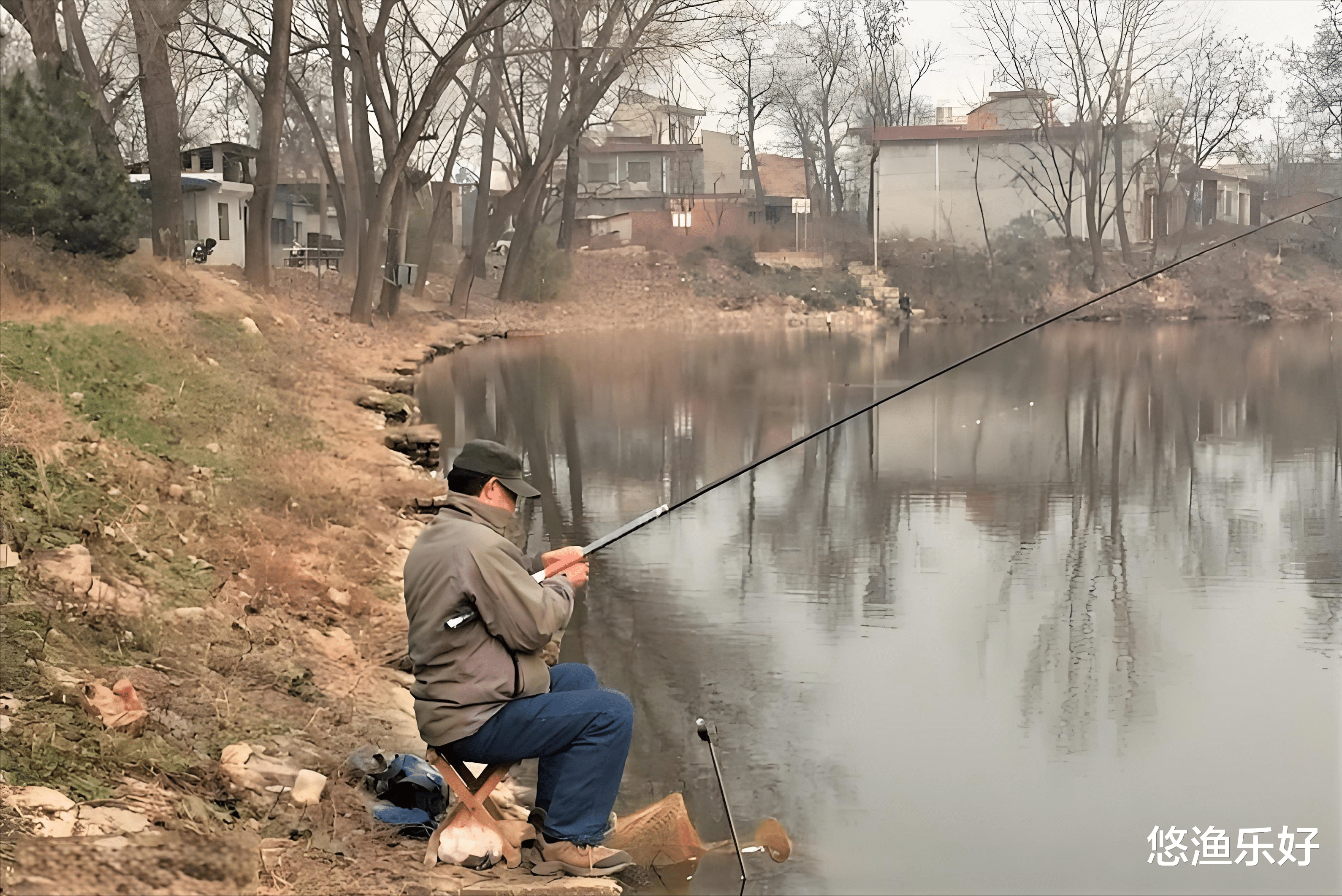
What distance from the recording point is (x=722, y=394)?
75.5 feet

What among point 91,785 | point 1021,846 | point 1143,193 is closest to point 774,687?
point 1021,846

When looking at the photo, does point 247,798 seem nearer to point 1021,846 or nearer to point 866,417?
point 1021,846

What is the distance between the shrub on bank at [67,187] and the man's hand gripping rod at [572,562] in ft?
16.4

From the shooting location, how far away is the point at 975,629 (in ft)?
29.3

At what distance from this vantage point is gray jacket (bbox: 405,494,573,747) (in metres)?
4.56

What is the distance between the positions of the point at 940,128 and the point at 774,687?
158 ft

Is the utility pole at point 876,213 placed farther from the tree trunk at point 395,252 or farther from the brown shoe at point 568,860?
the brown shoe at point 568,860

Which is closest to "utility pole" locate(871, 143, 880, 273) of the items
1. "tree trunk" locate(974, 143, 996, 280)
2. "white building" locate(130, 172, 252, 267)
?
"tree trunk" locate(974, 143, 996, 280)

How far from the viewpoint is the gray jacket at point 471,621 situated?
4.56 meters

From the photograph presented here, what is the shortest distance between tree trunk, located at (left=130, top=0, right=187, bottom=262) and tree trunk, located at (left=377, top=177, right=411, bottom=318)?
6573 millimetres

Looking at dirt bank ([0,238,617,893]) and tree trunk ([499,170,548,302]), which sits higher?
tree trunk ([499,170,548,302])

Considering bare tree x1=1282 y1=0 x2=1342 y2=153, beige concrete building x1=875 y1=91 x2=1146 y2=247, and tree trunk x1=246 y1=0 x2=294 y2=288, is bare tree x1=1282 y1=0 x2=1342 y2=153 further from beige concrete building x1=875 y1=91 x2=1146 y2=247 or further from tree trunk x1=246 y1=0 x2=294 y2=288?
tree trunk x1=246 y1=0 x2=294 y2=288

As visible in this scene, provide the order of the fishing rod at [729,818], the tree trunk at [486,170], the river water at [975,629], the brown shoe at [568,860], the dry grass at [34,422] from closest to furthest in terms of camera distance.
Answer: the brown shoe at [568,860] < the fishing rod at [729,818] < the river water at [975,629] < the dry grass at [34,422] < the tree trunk at [486,170]

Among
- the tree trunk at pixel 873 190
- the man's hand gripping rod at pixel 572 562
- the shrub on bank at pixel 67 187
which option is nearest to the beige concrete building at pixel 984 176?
the tree trunk at pixel 873 190
